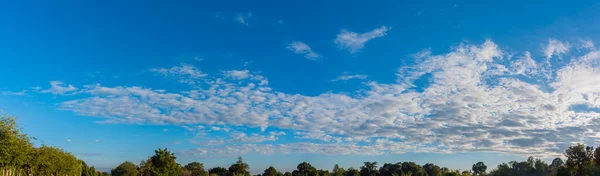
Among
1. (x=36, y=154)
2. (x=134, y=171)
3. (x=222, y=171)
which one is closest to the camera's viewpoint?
(x=36, y=154)

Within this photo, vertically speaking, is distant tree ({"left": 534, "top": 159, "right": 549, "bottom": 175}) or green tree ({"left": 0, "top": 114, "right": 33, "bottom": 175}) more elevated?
green tree ({"left": 0, "top": 114, "right": 33, "bottom": 175})

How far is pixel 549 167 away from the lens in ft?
486

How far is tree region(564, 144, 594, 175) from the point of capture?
8012cm

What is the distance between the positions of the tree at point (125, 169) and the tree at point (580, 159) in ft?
314

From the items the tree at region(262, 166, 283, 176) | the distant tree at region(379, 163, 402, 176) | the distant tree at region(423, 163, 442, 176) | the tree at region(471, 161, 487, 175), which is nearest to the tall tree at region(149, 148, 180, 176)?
the tree at region(262, 166, 283, 176)

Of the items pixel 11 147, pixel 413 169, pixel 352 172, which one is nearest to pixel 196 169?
pixel 352 172

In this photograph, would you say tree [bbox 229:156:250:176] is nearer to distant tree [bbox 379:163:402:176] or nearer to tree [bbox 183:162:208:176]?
tree [bbox 183:162:208:176]

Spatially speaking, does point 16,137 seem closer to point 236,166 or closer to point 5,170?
point 5,170

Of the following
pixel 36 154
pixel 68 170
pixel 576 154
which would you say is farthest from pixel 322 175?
pixel 36 154

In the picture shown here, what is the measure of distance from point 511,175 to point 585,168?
189 feet

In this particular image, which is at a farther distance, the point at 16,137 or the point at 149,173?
the point at 149,173

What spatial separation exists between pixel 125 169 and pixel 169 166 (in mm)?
44132

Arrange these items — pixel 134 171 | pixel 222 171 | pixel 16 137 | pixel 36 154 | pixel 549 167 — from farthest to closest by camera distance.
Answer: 1. pixel 549 167
2. pixel 222 171
3. pixel 134 171
4. pixel 36 154
5. pixel 16 137

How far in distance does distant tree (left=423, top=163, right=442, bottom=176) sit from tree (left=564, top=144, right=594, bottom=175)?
196 feet
